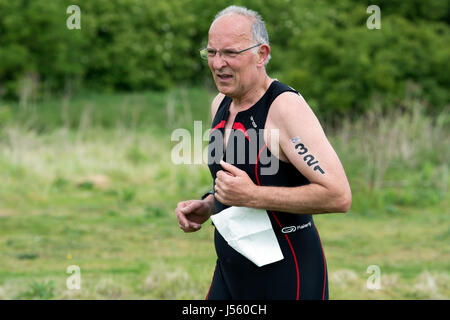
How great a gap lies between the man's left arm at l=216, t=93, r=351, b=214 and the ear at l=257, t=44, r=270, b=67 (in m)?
0.24

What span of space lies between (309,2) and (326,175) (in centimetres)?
2007

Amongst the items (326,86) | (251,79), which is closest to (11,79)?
(326,86)

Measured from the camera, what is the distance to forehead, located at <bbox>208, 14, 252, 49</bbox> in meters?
2.87

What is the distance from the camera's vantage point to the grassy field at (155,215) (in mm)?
6199

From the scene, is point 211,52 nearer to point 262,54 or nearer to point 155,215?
point 262,54

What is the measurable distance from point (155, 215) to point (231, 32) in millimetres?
6628

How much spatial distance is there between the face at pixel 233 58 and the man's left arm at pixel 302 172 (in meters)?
0.21

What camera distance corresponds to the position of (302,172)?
271cm

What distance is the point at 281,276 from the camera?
2.95m

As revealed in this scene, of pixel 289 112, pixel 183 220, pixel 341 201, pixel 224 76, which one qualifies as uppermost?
pixel 224 76

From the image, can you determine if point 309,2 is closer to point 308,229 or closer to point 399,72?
point 399,72
